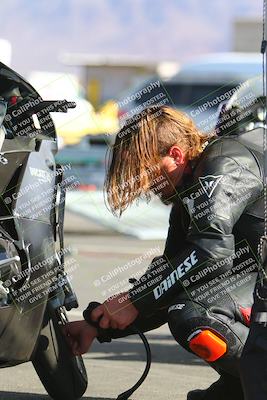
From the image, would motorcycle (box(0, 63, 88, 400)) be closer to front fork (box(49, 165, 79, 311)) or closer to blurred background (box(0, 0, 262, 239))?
front fork (box(49, 165, 79, 311))

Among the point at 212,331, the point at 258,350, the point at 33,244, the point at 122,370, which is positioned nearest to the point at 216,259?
the point at 212,331

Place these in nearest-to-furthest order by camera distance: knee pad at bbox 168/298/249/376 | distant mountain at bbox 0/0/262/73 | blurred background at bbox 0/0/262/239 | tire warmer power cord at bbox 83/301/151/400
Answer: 1. knee pad at bbox 168/298/249/376
2. tire warmer power cord at bbox 83/301/151/400
3. blurred background at bbox 0/0/262/239
4. distant mountain at bbox 0/0/262/73

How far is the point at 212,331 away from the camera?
15.5 ft

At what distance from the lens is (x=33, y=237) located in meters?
4.90

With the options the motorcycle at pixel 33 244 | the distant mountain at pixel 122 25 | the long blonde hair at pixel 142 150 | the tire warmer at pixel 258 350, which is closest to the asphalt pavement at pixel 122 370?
the motorcycle at pixel 33 244

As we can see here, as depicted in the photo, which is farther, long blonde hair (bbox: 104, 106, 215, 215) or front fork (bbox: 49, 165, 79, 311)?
front fork (bbox: 49, 165, 79, 311)

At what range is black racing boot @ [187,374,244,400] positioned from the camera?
208 inches

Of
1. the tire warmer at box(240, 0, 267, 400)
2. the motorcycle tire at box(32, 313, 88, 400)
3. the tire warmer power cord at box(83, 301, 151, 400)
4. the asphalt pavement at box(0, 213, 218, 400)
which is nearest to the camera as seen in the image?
the tire warmer at box(240, 0, 267, 400)

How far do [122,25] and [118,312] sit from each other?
156 metres

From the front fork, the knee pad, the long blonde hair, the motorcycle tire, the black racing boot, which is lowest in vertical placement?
the black racing boot

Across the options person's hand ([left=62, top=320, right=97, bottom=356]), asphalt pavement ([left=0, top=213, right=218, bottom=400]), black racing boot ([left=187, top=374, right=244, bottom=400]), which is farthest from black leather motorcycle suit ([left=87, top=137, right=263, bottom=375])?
asphalt pavement ([left=0, top=213, right=218, bottom=400])

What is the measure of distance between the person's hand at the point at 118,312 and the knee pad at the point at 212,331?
176 mm

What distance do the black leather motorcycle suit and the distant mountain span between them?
411ft

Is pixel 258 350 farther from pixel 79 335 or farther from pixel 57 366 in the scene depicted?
pixel 57 366
